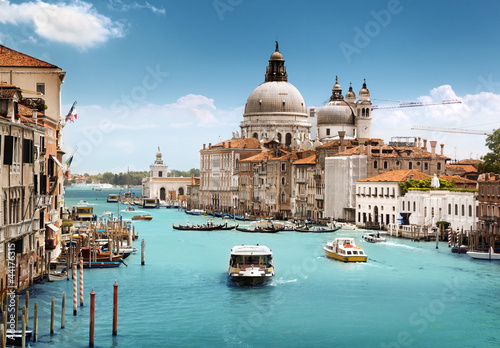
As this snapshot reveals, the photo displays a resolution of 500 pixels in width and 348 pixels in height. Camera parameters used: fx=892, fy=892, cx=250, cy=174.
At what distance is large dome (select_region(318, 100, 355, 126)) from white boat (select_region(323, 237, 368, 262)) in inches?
2187

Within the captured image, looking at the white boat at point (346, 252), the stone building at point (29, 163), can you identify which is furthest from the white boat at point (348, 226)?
the stone building at point (29, 163)

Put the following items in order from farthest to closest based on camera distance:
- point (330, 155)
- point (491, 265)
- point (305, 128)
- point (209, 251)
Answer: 1. point (305, 128)
2. point (330, 155)
3. point (209, 251)
4. point (491, 265)

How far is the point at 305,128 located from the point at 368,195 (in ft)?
147

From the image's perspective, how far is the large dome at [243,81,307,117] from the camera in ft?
342

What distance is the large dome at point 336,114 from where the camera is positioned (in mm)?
95688

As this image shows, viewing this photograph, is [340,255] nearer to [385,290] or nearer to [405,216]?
[385,290]

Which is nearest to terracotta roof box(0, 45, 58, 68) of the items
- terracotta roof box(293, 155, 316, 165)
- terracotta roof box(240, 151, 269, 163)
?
terracotta roof box(293, 155, 316, 165)

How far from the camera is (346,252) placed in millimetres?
38750

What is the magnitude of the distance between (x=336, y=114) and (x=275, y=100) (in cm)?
1053

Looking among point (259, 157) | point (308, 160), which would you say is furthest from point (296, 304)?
point (259, 157)

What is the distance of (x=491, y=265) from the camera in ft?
122

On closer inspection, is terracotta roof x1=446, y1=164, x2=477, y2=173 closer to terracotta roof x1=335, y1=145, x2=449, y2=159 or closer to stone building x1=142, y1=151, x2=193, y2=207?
terracotta roof x1=335, y1=145, x2=449, y2=159

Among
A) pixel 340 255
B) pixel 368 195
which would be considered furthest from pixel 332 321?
pixel 368 195

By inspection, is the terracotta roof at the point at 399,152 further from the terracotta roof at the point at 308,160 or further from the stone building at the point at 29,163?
the stone building at the point at 29,163
